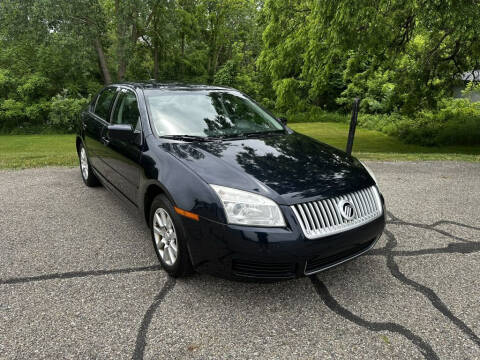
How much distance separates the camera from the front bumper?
2.37 m

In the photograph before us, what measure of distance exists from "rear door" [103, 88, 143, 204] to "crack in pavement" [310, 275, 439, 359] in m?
1.90

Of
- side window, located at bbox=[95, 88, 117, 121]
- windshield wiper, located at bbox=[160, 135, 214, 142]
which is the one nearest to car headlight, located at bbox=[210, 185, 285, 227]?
windshield wiper, located at bbox=[160, 135, 214, 142]

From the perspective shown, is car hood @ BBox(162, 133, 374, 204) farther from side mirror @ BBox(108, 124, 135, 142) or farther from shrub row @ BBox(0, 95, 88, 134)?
shrub row @ BBox(0, 95, 88, 134)

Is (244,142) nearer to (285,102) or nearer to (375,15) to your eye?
(375,15)

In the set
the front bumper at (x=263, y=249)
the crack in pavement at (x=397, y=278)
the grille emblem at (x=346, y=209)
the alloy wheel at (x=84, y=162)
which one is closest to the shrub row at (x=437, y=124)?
the alloy wheel at (x=84, y=162)

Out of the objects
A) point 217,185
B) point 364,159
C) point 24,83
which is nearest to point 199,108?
point 217,185

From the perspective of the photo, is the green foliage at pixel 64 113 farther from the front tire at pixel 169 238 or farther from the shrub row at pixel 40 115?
the front tire at pixel 169 238

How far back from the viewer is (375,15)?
26.2 ft

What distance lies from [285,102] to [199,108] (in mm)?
9810

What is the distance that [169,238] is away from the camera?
2.94 meters

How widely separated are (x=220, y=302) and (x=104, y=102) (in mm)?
3232

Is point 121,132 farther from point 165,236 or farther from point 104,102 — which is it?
point 104,102

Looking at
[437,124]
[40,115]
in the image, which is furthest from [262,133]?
[40,115]

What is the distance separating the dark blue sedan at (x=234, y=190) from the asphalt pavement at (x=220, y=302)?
31cm
